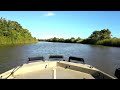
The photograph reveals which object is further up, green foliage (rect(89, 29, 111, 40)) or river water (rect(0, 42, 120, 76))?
green foliage (rect(89, 29, 111, 40))

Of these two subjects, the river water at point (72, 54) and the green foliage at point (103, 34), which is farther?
the green foliage at point (103, 34)

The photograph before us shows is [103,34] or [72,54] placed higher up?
[103,34]

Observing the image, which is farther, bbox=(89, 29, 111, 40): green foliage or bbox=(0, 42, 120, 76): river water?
bbox=(89, 29, 111, 40): green foliage

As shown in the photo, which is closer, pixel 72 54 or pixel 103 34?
pixel 72 54

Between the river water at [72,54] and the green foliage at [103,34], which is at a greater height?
the green foliage at [103,34]
